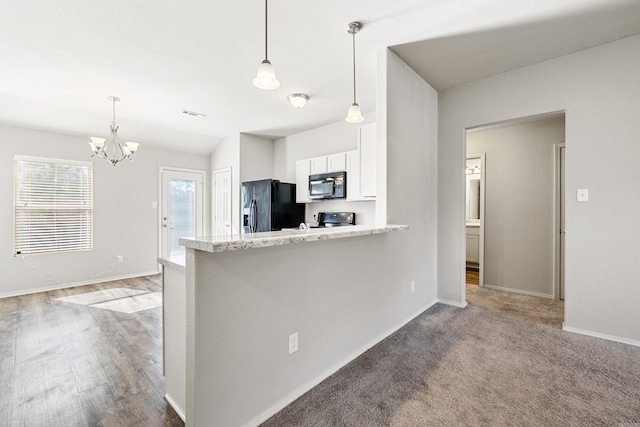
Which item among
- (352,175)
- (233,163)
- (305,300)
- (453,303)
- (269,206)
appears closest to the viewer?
(305,300)

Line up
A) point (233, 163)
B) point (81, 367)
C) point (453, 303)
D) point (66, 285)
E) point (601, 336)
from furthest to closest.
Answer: point (233, 163) → point (66, 285) → point (453, 303) → point (601, 336) → point (81, 367)

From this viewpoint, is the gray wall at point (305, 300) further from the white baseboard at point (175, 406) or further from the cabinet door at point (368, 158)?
the cabinet door at point (368, 158)

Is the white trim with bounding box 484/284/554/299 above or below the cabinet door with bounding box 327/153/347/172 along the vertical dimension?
below

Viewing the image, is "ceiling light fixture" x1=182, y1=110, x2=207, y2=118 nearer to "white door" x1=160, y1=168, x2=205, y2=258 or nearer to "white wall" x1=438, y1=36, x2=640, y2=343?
"white door" x1=160, y1=168, x2=205, y2=258

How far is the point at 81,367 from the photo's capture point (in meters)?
2.23

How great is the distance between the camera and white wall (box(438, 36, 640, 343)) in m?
2.56

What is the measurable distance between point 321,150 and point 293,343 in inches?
149

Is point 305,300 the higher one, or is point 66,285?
point 305,300

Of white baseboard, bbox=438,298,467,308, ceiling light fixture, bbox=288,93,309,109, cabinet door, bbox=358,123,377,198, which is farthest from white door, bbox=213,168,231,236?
white baseboard, bbox=438,298,467,308

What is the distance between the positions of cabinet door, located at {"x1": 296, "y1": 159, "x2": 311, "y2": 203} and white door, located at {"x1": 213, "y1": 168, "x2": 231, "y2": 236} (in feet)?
4.84

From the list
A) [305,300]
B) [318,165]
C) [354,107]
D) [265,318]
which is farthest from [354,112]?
[318,165]

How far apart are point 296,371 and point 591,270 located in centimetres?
285

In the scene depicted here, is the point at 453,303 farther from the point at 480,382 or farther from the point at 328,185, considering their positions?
the point at 328,185

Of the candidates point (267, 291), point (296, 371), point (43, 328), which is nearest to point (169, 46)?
point (267, 291)
